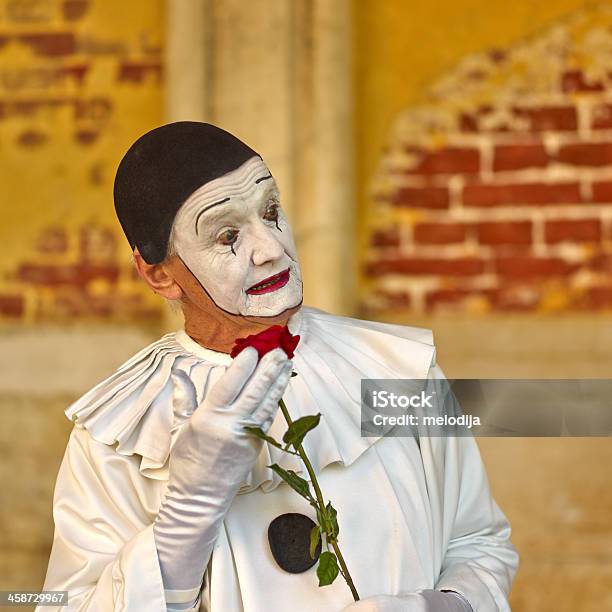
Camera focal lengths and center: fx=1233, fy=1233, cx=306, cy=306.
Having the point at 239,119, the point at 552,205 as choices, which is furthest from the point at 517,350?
the point at 239,119

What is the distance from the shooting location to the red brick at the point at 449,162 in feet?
9.95

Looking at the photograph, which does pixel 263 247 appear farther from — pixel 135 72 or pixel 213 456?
pixel 135 72

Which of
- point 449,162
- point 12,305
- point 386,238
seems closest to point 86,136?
point 12,305

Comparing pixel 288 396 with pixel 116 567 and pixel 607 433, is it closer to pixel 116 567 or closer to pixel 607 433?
pixel 116 567

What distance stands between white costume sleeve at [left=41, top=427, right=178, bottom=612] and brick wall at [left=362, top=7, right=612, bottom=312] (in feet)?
5.11

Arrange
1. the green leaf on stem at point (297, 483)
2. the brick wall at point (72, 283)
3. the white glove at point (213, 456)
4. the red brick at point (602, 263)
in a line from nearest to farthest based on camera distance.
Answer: the white glove at point (213, 456) < the green leaf on stem at point (297, 483) < the red brick at point (602, 263) < the brick wall at point (72, 283)

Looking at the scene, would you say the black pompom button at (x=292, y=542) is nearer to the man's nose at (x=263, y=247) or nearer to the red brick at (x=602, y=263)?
the man's nose at (x=263, y=247)

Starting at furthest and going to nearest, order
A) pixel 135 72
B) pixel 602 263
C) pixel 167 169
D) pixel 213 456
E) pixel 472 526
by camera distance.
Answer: pixel 135 72 → pixel 602 263 → pixel 472 526 → pixel 167 169 → pixel 213 456

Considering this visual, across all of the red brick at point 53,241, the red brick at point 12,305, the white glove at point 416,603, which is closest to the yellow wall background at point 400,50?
the red brick at point 53,241

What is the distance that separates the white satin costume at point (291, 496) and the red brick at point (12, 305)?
5.05 feet

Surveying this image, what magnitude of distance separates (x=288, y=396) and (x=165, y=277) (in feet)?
0.72

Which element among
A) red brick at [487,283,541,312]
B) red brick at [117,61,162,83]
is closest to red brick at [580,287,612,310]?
red brick at [487,283,541,312]

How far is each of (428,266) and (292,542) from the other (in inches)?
63.4

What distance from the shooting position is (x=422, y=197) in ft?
10.0
